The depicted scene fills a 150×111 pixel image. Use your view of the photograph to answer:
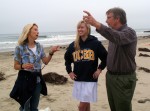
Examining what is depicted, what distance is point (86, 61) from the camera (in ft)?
14.1

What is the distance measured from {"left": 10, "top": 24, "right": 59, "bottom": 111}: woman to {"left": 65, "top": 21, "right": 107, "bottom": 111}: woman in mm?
636

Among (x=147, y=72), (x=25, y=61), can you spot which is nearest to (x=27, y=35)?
(x=25, y=61)

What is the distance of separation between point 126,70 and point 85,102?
3.66 feet

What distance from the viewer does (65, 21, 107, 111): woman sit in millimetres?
4305

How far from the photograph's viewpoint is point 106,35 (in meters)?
3.18

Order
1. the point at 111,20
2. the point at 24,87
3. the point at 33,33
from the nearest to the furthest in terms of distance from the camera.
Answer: the point at 111,20, the point at 24,87, the point at 33,33

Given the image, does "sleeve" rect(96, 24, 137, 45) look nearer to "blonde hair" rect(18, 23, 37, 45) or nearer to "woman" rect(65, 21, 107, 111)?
"woman" rect(65, 21, 107, 111)

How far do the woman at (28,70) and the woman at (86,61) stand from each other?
0.64 m

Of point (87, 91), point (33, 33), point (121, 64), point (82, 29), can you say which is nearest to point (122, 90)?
point (121, 64)

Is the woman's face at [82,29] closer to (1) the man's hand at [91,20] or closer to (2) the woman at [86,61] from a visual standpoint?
(2) the woman at [86,61]

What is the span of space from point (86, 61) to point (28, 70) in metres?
0.96

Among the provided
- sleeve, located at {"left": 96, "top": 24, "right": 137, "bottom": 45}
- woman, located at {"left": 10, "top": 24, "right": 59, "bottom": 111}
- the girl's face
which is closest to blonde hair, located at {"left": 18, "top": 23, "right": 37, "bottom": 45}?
woman, located at {"left": 10, "top": 24, "right": 59, "bottom": 111}

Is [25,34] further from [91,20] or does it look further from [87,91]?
[91,20]

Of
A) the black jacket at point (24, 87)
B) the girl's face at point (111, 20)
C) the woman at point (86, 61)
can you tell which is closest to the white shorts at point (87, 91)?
the woman at point (86, 61)
